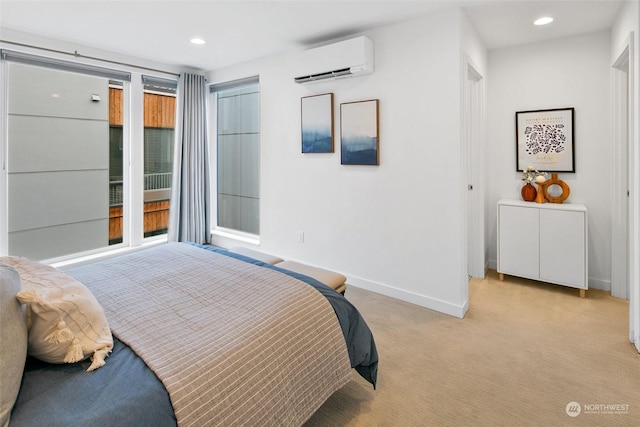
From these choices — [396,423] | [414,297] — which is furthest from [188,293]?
[414,297]

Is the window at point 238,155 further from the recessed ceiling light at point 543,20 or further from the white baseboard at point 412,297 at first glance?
the recessed ceiling light at point 543,20

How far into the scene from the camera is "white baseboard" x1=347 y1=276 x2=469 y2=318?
2916 millimetres

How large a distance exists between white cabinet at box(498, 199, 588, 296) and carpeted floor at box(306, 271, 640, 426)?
263 millimetres

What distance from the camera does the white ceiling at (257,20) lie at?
107 inches

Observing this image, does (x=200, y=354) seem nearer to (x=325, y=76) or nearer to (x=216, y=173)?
(x=325, y=76)

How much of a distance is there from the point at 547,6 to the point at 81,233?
500 cm

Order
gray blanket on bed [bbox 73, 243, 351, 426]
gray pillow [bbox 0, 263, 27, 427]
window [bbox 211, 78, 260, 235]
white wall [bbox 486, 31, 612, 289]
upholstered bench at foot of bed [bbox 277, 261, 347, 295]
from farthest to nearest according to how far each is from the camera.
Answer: window [bbox 211, 78, 260, 235], white wall [bbox 486, 31, 612, 289], upholstered bench at foot of bed [bbox 277, 261, 347, 295], gray blanket on bed [bbox 73, 243, 351, 426], gray pillow [bbox 0, 263, 27, 427]

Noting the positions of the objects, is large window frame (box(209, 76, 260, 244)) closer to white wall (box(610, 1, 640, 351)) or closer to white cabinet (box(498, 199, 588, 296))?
white cabinet (box(498, 199, 588, 296))

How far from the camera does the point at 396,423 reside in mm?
1746

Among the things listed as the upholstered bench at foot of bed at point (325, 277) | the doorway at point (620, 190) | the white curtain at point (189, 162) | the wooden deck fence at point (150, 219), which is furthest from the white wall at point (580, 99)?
the wooden deck fence at point (150, 219)

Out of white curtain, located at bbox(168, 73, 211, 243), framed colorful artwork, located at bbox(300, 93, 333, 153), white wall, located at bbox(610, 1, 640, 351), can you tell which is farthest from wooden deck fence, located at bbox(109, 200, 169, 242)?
white wall, located at bbox(610, 1, 640, 351)

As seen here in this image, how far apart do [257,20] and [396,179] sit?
1.86m

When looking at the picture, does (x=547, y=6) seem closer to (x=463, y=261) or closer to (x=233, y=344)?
(x=463, y=261)

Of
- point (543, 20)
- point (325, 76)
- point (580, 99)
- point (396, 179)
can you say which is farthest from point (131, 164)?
point (580, 99)
